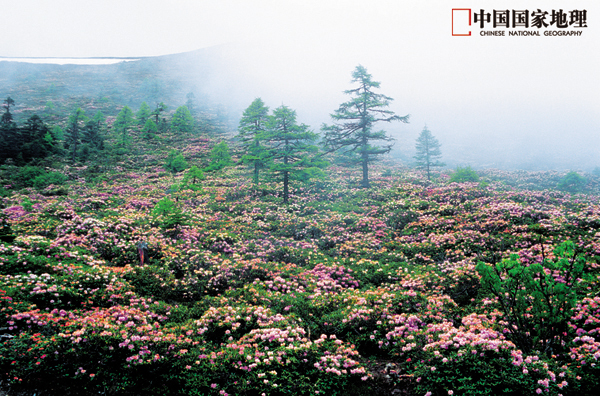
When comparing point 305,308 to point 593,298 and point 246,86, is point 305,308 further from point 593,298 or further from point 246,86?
point 246,86

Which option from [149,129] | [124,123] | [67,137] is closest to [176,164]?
[124,123]

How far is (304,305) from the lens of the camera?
27.7 feet

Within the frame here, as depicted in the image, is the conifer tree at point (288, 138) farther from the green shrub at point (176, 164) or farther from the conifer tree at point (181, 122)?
the conifer tree at point (181, 122)

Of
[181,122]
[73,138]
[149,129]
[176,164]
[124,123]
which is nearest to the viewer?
[176,164]

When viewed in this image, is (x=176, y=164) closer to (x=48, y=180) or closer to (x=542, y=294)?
(x=48, y=180)

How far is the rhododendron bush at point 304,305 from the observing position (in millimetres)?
5219

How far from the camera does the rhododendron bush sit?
205 inches

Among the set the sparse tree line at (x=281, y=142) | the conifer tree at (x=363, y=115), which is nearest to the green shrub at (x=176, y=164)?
the sparse tree line at (x=281, y=142)

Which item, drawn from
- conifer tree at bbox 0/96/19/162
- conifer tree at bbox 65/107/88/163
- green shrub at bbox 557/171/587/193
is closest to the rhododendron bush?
green shrub at bbox 557/171/587/193

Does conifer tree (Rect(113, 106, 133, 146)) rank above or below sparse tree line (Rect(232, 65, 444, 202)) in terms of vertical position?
above

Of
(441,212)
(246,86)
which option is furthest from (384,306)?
(246,86)

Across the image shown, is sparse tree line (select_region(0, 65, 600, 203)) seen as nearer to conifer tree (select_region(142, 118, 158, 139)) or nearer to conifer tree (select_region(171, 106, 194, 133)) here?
conifer tree (select_region(142, 118, 158, 139))

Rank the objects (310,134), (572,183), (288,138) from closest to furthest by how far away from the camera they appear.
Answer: (310,134) → (288,138) → (572,183)

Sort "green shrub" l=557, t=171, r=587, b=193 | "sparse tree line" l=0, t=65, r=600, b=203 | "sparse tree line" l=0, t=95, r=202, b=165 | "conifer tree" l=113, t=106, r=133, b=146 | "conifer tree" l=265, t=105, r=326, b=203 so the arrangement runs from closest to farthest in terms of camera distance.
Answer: "conifer tree" l=265, t=105, r=326, b=203, "sparse tree line" l=0, t=65, r=600, b=203, "green shrub" l=557, t=171, r=587, b=193, "sparse tree line" l=0, t=95, r=202, b=165, "conifer tree" l=113, t=106, r=133, b=146
